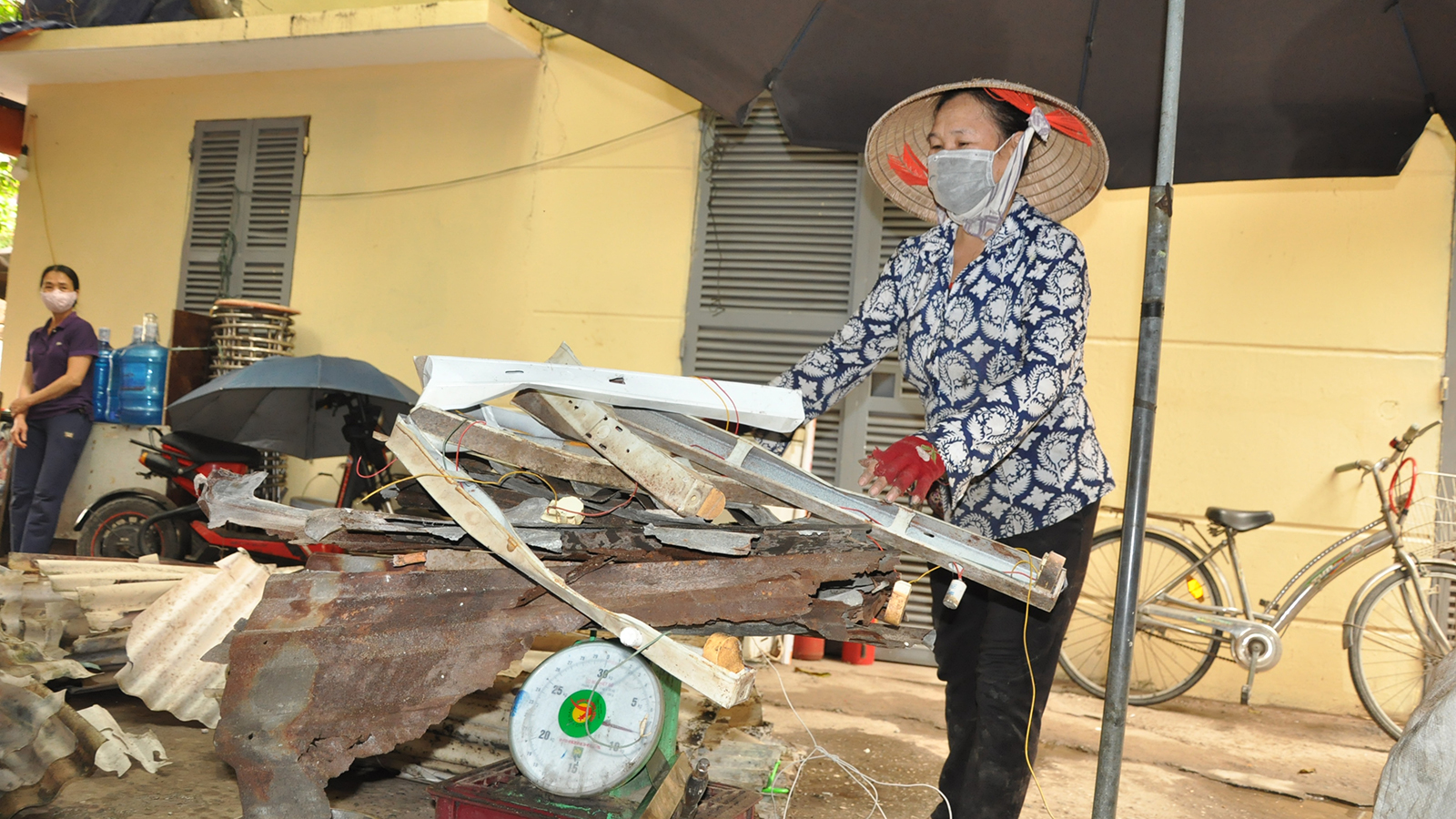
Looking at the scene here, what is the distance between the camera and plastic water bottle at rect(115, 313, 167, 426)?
584 centimetres

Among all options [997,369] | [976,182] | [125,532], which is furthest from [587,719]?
[125,532]

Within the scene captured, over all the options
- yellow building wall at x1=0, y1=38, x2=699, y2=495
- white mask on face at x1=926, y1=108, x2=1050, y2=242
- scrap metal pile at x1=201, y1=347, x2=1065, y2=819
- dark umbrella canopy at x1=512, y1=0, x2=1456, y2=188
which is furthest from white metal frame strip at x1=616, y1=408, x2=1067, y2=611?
yellow building wall at x1=0, y1=38, x2=699, y2=495

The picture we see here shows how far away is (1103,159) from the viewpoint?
2303mm

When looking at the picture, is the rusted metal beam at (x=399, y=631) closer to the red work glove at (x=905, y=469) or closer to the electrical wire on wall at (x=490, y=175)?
the red work glove at (x=905, y=469)

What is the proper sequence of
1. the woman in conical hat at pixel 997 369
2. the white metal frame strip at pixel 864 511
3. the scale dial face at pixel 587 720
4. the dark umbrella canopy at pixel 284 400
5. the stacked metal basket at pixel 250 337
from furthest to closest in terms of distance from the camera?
the stacked metal basket at pixel 250 337, the dark umbrella canopy at pixel 284 400, the woman in conical hat at pixel 997 369, the scale dial face at pixel 587 720, the white metal frame strip at pixel 864 511

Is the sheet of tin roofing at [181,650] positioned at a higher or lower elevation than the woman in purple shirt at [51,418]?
lower

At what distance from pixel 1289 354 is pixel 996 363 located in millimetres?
3606

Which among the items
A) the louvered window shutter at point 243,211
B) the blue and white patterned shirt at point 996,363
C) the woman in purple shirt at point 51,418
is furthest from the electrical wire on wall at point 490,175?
the blue and white patterned shirt at point 996,363

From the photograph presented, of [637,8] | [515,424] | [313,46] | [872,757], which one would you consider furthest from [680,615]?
[313,46]

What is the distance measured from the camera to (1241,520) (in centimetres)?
446

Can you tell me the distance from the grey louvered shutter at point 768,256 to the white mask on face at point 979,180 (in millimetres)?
3192

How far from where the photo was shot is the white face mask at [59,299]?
5.49m

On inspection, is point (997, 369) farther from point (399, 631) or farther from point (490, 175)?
point (490, 175)

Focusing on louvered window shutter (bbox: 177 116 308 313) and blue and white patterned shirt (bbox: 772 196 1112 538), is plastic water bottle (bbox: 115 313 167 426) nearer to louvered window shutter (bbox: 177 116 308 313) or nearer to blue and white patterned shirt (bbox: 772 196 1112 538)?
louvered window shutter (bbox: 177 116 308 313)
